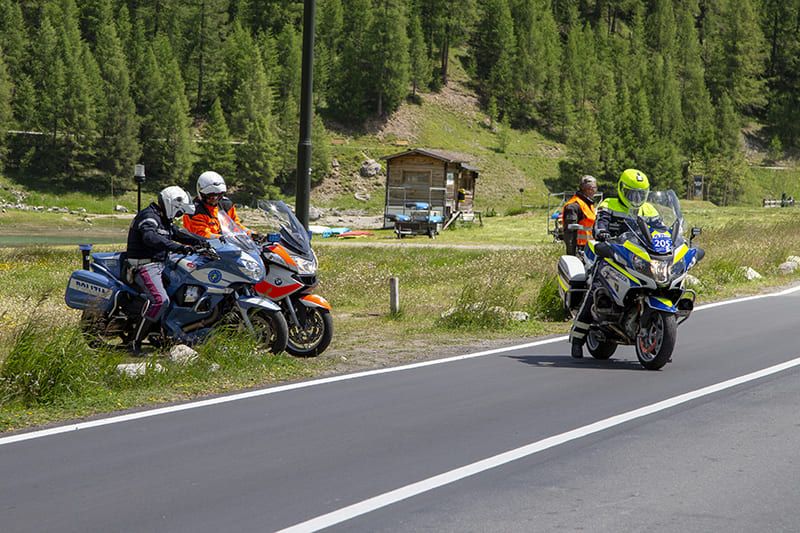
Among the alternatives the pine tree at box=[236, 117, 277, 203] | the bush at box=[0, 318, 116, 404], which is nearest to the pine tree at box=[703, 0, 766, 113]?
the pine tree at box=[236, 117, 277, 203]

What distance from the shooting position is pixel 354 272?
24312mm

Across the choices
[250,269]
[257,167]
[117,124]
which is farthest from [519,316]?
[117,124]

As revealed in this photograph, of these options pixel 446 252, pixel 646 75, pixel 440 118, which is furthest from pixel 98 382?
pixel 646 75

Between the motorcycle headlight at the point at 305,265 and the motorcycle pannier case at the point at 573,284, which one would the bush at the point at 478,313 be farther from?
the motorcycle headlight at the point at 305,265

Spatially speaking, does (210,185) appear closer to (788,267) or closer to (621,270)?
(621,270)

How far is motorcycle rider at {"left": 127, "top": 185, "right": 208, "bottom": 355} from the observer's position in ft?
35.0

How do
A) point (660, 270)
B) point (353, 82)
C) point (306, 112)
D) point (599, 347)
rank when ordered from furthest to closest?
point (353, 82)
point (306, 112)
point (599, 347)
point (660, 270)

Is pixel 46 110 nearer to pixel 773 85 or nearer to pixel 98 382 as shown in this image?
pixel 98 382

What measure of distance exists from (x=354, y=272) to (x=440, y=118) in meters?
97.7

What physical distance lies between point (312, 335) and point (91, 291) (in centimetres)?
229

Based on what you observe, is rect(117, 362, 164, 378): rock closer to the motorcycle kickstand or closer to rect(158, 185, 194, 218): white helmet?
the motorcycle kickstand

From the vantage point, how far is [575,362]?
11250mm

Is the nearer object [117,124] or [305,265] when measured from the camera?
[305,265]

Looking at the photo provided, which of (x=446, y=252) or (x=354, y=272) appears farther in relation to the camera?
(x=446, y=252)
